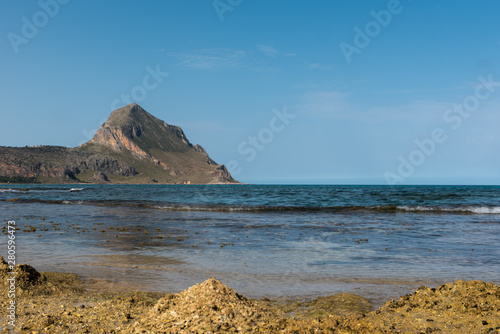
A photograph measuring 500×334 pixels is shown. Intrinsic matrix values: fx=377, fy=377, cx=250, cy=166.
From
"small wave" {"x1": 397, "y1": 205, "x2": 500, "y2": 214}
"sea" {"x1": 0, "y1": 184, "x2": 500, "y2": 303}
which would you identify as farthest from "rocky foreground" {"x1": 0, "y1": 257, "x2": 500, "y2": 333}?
"small wave" {"x1": 397, "y1": 205, "x2": 500, "y2": 214}

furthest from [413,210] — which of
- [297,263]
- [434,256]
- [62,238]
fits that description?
[62,238]

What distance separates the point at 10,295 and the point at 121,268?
3173mm

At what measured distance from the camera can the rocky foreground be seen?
4809 mm

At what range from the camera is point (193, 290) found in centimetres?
538

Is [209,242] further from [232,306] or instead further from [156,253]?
[232,306]

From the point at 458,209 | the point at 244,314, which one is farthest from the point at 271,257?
the point at 458,209

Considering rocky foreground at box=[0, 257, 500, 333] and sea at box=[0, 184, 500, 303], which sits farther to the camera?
sea at box=[0, 184, 500, 303]

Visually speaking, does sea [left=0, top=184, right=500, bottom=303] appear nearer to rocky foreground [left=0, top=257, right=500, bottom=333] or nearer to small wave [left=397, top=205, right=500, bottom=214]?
rocky foreground [left=0, top=257, right=500, bottom=333]

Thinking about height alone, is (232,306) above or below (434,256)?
above

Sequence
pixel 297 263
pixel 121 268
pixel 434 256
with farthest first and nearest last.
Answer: pixel 434 256, pixel 297 263, pixel 121 268

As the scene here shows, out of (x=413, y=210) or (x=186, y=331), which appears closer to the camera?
(x=186, y=331)

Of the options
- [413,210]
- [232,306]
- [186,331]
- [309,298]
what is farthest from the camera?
[413,210]

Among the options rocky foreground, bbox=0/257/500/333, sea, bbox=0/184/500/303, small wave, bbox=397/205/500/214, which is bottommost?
small wave, bbox=397/205/500/214

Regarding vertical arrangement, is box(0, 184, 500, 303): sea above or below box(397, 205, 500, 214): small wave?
above
